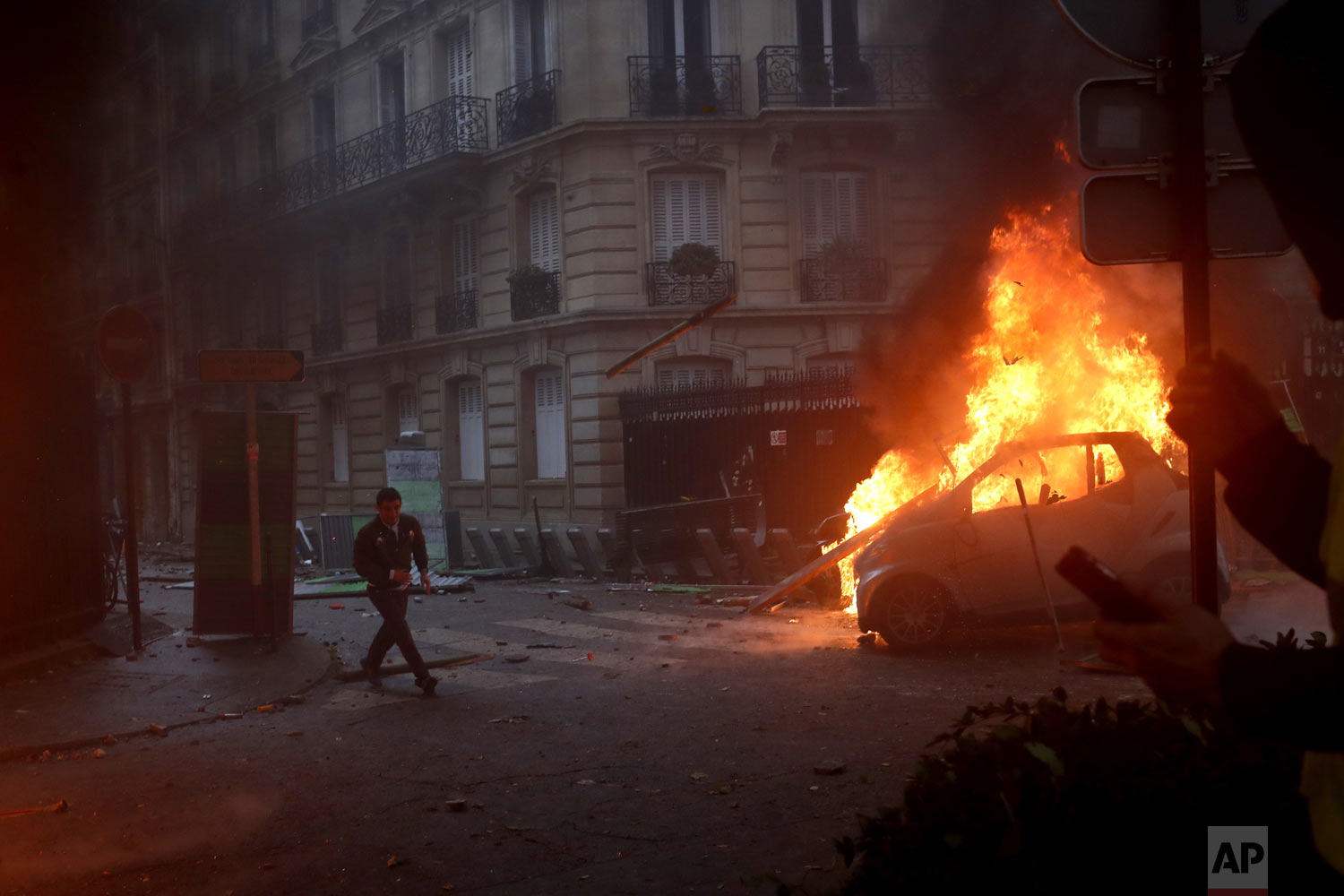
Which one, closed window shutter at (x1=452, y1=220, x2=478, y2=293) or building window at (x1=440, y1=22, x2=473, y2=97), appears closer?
building window at (x1=440, y1=22, x2=473, y2=97)

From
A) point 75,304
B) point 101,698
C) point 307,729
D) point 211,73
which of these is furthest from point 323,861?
point 211,73

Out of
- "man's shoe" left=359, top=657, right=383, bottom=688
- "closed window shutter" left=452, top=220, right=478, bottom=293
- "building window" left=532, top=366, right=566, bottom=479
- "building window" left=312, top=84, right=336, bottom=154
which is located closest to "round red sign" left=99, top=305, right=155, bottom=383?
"man's shoe" left=359, top=657, right=383, bottom=688

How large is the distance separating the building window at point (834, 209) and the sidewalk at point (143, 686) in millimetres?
14521

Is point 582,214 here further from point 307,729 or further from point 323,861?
point 323,861

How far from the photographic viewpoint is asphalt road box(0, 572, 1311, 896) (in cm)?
513

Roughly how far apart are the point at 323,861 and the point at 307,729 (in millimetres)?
3058

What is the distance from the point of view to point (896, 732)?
7277 millimetres

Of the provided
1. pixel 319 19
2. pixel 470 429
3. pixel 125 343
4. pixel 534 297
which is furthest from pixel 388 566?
pixel 319 19

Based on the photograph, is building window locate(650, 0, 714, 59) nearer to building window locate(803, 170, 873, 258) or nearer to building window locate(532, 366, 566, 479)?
building window locate(803, 170, 873, 258)

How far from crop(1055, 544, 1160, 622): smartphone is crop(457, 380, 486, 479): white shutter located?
2481cm

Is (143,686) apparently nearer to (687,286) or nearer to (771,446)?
(771,446)

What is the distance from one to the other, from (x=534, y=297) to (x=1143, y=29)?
70.3 feet

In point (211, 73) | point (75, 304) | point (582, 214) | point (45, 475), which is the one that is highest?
point (211, 73)

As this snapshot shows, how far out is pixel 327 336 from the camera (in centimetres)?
3011
